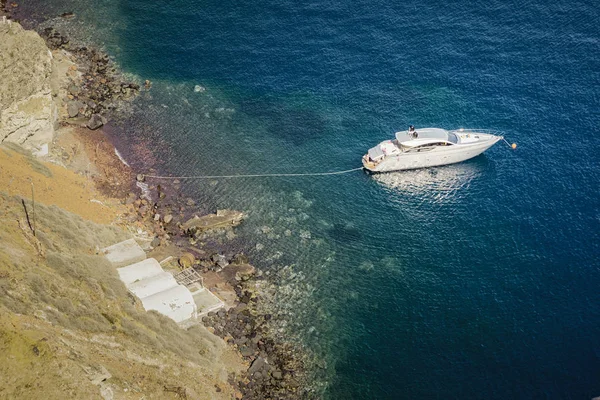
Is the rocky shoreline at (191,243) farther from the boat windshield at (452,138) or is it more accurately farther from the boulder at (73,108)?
the boat windshield at (452,138)

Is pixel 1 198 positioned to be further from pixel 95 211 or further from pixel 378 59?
pixel 378 59

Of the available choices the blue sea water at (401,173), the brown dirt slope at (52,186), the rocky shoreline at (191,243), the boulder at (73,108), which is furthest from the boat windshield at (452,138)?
the boulder at (73,108)

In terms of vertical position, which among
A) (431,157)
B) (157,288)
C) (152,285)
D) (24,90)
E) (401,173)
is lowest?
(157,288)

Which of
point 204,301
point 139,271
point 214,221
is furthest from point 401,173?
point 139,271

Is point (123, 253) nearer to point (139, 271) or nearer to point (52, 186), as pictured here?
point (139, 271)

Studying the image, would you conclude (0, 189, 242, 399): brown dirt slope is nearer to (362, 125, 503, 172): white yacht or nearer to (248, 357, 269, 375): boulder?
(248, 357, 269, 375): boulder

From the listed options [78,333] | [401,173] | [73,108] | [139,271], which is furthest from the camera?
[73,108]

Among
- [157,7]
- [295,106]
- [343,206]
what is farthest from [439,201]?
[157,7]
